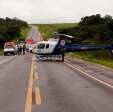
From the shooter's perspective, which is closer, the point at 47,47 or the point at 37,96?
the point at 37,96

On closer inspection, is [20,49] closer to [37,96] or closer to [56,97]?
[37,96]

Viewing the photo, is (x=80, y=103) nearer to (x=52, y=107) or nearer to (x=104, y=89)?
(x=52, y=107)

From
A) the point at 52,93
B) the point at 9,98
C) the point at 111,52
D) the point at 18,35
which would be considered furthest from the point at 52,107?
the point at 18,35

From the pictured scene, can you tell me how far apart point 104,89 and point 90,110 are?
5.26 meters

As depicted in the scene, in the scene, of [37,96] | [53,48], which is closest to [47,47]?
[53,48]

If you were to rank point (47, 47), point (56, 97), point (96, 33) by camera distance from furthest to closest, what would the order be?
point (96, 33) < point (47, 47) < point (56, 97)

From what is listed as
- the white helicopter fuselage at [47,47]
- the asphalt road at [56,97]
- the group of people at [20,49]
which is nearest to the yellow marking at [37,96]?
the asphalt road at [56,97]

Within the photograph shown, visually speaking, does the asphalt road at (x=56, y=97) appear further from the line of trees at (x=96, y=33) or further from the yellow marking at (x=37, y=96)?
the line of trees at (x=96, y=33)

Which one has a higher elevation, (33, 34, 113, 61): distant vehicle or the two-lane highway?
the two-lane highway

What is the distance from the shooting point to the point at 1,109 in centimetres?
1222

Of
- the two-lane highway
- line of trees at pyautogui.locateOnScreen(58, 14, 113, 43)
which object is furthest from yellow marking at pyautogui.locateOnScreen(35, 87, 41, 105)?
line of trees at pyautogui.locateOnScreen(58, 14, 113, 43)

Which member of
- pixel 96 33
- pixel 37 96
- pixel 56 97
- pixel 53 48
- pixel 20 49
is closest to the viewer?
pixel 56 97

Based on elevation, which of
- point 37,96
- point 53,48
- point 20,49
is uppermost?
point 37,96

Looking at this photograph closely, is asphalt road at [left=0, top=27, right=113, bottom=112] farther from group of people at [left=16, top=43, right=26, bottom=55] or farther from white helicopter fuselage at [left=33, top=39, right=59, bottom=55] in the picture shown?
group of people at [left=16, top=43, right=26, bottom=55]
